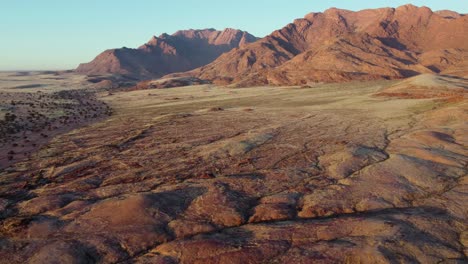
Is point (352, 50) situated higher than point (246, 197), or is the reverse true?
point (352, 50)

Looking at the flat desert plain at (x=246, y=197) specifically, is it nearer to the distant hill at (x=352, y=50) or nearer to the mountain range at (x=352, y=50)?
the mountain range at (x=352, y=50)

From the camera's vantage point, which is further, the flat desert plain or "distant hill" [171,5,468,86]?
"distant hill" [171,5,468,86]

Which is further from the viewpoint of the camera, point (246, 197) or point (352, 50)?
point (352, 50)

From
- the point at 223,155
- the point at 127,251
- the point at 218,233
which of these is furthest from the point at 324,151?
the point at 127,251

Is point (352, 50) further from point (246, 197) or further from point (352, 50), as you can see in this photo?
point (246, 197)

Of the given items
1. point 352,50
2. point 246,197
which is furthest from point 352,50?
point 246,197

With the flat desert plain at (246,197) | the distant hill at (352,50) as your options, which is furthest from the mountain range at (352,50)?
the flat desert plain at (246,197)

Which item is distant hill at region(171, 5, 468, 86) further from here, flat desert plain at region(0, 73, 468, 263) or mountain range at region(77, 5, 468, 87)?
flat desert plain at region(0, 73, 468, 263)

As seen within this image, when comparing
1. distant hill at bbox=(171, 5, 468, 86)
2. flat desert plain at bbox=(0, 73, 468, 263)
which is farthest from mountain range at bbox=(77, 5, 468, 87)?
flat desert plain at bbox=(0, 73, 468, 263)
